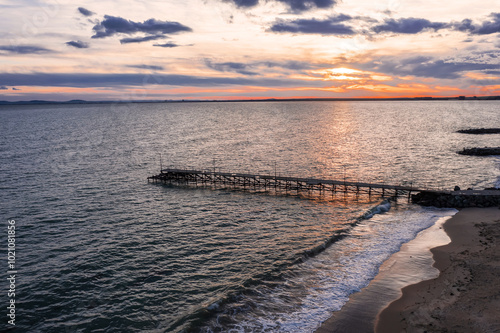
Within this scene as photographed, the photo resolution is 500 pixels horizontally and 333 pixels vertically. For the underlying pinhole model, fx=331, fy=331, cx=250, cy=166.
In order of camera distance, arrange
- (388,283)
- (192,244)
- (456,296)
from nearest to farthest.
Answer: (456,296) < (388,283) < (192,244)

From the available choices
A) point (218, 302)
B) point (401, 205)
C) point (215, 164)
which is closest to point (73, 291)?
point (218, 302)

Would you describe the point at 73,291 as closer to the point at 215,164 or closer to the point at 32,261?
the point at 32,261

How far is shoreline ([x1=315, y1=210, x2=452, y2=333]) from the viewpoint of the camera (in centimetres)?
2122

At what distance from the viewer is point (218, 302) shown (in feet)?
79.1

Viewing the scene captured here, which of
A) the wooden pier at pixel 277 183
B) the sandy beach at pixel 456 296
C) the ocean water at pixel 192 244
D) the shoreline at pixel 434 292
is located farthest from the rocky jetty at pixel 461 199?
the sandy beach at pixel 456 296

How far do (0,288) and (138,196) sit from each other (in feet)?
84.5

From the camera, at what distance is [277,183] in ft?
195

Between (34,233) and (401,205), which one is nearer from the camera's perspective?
(34,233)

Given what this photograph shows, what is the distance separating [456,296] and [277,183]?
125 ft

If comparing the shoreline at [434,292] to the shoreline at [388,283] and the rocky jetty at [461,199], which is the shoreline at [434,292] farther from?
the rocky jetty at [461,199]

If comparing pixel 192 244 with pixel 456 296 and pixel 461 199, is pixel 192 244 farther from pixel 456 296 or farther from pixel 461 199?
pixel 461 199

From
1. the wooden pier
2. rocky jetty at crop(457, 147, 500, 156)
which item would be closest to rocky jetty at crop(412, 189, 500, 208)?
the wooden pier

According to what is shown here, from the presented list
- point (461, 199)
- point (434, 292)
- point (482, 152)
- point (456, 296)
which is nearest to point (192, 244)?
point (434, 292)

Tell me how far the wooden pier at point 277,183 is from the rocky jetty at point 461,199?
6.13 feet
